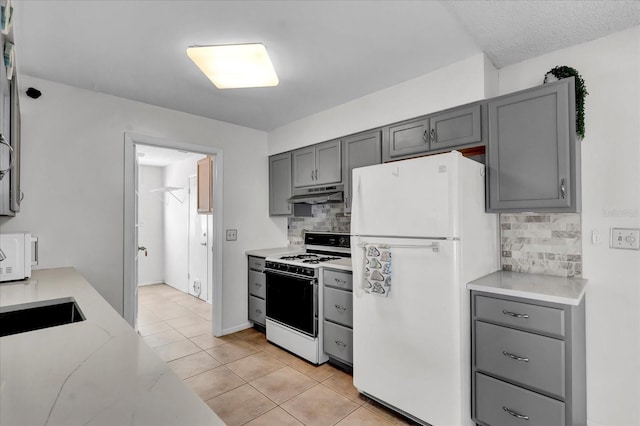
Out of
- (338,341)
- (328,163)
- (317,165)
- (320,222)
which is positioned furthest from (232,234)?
(338,341)

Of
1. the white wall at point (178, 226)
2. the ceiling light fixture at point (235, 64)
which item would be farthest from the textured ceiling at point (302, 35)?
the white wall at point (178, 226)

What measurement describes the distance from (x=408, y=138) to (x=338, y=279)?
1.32 meters

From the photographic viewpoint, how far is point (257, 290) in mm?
3715

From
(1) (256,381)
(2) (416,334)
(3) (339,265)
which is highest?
(3) (339,265)

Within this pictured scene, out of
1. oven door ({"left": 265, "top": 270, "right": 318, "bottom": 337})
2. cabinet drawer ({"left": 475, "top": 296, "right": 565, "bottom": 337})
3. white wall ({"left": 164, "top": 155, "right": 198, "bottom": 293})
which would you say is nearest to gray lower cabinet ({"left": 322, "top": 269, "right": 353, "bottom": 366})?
oven door ({"left": 265, "top": 270, "right": 318, "bottom": 337})

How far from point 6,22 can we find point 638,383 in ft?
11.2

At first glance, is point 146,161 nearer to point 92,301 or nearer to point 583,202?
point 92,301

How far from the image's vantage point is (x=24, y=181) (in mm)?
2467

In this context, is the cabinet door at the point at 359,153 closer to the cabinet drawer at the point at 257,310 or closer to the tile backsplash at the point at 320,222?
the tile backsplash at the point at 320,222

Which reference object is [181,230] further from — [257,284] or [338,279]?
[338,279]

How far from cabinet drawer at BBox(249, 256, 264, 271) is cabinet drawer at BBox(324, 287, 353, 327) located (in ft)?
3.43

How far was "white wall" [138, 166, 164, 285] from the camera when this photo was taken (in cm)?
607

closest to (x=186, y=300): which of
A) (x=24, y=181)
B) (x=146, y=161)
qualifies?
(x=146, y=161)

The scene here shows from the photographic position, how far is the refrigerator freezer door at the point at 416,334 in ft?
6.08
